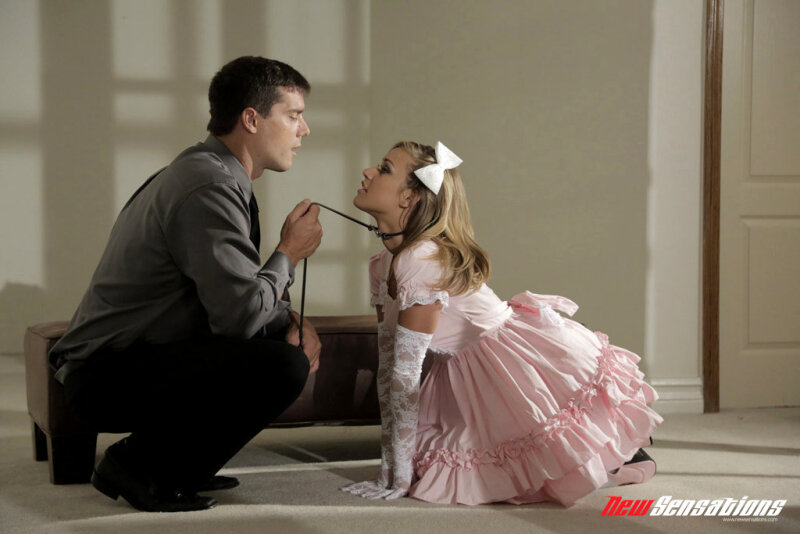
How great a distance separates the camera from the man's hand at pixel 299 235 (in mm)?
2094

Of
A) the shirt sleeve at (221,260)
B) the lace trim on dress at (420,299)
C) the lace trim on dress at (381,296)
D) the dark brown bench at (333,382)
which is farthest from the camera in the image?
the dark brown bench at (333,382)

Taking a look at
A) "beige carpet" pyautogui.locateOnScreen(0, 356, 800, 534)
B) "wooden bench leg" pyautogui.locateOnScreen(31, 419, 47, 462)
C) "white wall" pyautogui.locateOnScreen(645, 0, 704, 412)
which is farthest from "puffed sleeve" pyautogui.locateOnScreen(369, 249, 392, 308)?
"white wall" pyautogui.locateOnScreen(645, 0, 704, 412)

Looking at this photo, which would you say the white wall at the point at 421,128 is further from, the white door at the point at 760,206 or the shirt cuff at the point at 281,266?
the shirt cuff at the point at 281,266

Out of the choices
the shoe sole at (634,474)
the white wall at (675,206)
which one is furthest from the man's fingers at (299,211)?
the white wall at (675,206)

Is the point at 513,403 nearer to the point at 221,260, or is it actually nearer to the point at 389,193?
the point at 389,193

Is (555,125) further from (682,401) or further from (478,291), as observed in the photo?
(478,291)

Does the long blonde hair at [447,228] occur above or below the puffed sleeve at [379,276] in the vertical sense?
above

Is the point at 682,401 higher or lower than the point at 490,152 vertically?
lower

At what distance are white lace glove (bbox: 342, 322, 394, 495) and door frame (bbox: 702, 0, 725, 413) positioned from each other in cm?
157

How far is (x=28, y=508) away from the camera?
6.82ft

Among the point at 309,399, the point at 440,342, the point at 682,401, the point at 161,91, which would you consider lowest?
the point at 682,401

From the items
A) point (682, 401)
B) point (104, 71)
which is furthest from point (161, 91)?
point (682, 401)

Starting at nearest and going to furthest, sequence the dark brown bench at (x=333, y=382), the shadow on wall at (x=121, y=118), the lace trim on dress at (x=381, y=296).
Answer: the lace trim on dress at (x=381, y=296), the dark brown bench at (x=333, y=382), the shadow on wall at (x=121, y=118)

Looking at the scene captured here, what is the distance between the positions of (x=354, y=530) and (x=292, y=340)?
1.65 feet
